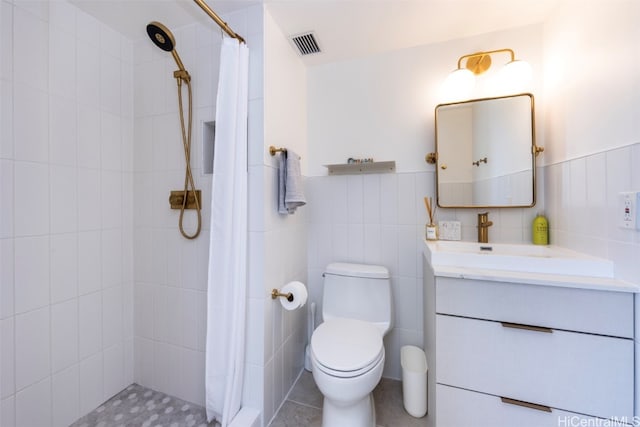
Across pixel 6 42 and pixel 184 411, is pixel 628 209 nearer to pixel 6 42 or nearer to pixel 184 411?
pixel 184 411

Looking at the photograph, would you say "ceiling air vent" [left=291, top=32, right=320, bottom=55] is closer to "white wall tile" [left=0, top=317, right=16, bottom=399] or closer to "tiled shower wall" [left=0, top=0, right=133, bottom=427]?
"tiled shower wall" [left=0, top=0, right=133, bottom=427]

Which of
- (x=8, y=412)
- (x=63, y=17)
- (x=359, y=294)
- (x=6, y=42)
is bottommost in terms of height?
(x=8, y=412)

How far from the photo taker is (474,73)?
1.48 meters

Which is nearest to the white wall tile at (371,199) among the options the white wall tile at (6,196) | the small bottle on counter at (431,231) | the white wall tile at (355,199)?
the white wall tile at (355,199)

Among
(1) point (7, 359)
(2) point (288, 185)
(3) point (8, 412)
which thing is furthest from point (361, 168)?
(3) point (8, 412)

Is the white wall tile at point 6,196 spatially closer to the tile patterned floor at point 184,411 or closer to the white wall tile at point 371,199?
the tile patterned floor at point 184,411

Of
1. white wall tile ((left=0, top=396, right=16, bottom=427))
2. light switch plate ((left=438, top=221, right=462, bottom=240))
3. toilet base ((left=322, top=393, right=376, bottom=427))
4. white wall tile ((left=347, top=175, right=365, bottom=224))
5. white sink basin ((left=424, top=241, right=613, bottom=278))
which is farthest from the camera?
white wall tile ((left=347, top=175, right=365, bottom=224))

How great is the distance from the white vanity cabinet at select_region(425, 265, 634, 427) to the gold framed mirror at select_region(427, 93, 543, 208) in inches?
26.2

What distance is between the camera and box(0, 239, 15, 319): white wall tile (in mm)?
1030

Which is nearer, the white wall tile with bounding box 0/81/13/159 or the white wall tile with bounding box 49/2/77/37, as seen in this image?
the white wall tile with bounding box 0/81/13/159

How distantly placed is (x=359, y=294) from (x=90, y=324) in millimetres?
1522

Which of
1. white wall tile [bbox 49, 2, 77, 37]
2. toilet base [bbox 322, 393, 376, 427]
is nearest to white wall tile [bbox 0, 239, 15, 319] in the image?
white wall tile [bbox 49, 2, 77, 37]

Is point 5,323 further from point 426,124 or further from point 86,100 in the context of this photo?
point 426,124

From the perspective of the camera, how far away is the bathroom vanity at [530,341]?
82 cm
